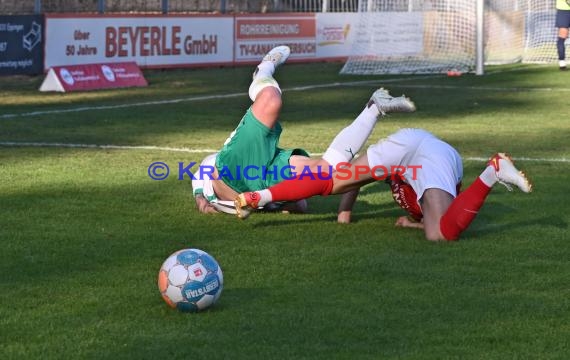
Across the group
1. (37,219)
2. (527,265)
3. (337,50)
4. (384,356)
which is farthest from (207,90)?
(384,356)

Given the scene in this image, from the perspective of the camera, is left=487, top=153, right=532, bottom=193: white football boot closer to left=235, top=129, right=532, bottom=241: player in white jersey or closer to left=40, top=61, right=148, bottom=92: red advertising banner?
left=235, top=129, right=532, bottom=241: player in white jersey

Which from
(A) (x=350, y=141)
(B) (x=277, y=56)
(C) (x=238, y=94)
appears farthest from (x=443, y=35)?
(A) (x=350, y=141)

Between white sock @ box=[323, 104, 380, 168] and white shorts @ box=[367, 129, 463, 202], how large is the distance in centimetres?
20

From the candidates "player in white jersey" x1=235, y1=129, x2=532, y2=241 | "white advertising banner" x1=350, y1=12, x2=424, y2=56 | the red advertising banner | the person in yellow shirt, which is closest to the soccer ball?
"player in white jersey" x1=235, y1=129, x2=532, y2=241

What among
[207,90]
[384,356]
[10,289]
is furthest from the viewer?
[207,90]

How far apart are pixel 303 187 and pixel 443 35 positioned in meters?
18.7

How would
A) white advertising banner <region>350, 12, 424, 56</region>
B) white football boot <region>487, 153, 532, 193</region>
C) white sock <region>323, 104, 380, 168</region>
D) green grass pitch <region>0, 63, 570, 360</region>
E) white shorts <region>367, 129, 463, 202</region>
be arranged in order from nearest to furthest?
1. green grass pitch <region>0, 63, 570, 360</region>
2. white football boot <region>487, 153, 532, 193</region>
3. white shorts <region>367, 129, 463, 202</region>
4. white sock <region>323, 104, 380, 168</region>
5. white advertising banner <region>350, 12, 424, 56</region>

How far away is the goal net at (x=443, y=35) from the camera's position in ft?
83.9

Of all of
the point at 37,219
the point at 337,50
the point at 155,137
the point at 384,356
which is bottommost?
the point at 337,50

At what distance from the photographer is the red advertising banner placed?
66.8 ft

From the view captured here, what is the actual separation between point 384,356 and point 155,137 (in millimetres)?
8830

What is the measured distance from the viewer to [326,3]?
3009 cm

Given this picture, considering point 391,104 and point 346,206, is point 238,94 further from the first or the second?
point 391,104

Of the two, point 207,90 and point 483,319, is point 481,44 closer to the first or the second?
point 207,90
